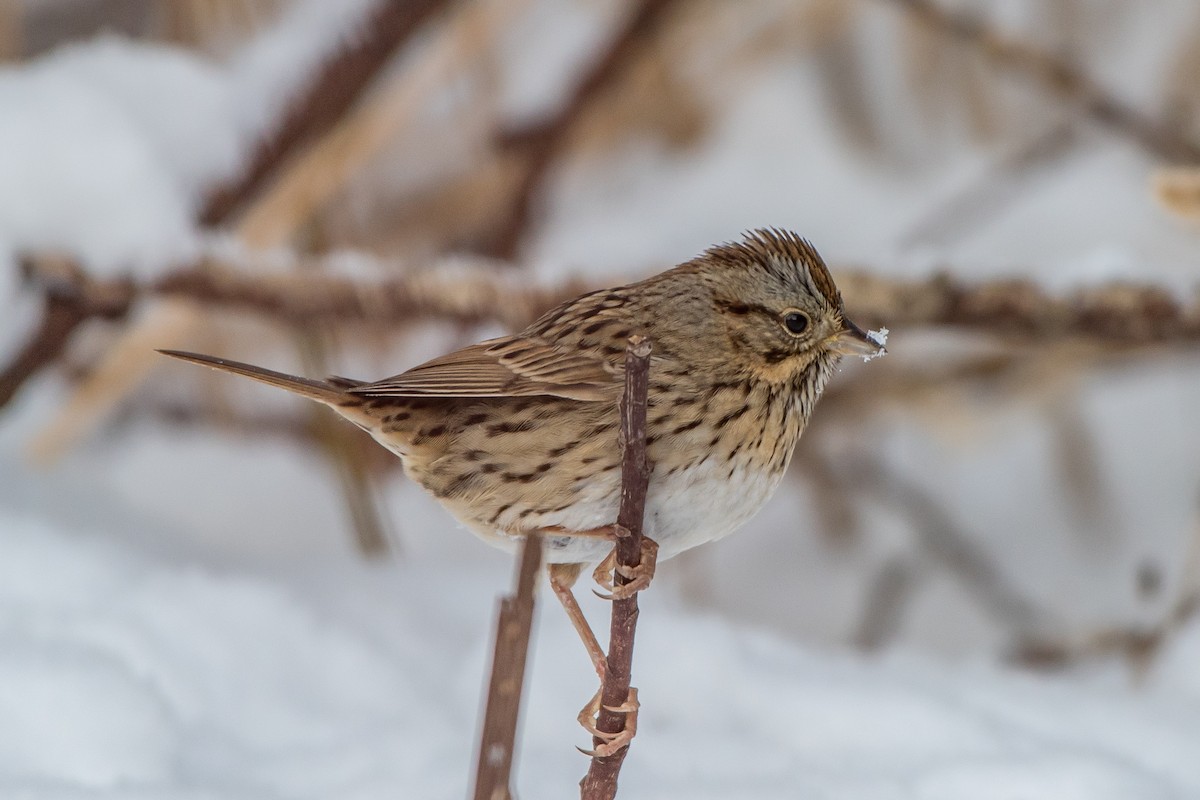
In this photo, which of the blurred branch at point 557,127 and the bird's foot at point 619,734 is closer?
the bird's foot at point 619,734

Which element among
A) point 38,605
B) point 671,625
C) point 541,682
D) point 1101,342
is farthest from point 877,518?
point 38,605

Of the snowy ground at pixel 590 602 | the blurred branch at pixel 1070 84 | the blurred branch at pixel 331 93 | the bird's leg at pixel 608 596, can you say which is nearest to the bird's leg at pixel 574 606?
the bird's leg at pixel 608 596

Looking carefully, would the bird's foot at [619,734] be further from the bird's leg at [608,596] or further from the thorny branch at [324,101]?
the thorny branch at [324,101]

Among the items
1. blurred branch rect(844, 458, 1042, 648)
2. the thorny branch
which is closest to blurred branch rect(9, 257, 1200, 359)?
the thorny branch

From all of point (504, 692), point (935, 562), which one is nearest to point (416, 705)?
point (504, 692)

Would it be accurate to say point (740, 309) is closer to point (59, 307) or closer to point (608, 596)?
point (608, 596)

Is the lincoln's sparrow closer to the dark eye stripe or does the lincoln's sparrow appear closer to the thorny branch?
the dark eye stripe
